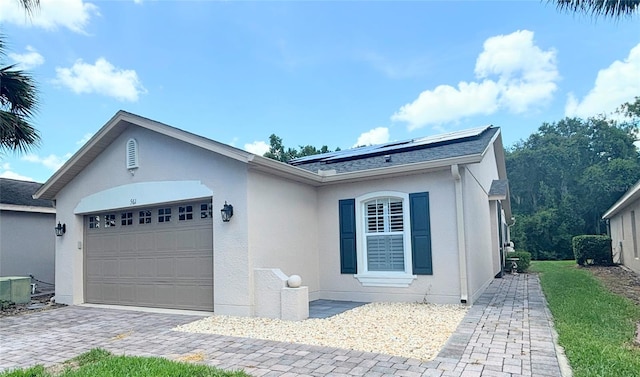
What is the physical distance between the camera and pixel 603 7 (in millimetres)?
8000

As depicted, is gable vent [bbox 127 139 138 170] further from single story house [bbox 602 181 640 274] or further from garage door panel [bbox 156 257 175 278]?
single story house [bbox 602 181 640 274]

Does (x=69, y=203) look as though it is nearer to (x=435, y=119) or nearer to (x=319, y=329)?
(x=319, y=329)

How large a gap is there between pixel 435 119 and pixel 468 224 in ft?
75.3

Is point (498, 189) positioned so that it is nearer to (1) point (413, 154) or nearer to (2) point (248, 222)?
(1) point (413, 154)

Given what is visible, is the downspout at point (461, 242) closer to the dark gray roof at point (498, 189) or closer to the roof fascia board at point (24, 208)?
the dark gray roof at point (498, 189)

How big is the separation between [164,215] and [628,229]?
17.8m

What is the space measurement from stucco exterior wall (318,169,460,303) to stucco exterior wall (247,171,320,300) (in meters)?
0.25

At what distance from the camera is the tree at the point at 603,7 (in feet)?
25.5

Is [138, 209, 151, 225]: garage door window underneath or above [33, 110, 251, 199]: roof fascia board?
underneath

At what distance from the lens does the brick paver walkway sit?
4441 millimetres

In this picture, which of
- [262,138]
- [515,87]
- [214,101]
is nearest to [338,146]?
[262,138]

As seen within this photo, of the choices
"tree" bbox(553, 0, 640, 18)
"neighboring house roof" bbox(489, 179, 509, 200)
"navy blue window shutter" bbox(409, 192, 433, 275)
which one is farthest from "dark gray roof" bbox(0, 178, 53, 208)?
"tree" bbox(553, 0, 640, 18)

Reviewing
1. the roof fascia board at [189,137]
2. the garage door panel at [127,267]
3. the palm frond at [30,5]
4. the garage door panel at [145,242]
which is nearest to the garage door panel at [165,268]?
the garage door panel at [145,242]

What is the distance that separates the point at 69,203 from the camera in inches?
424
